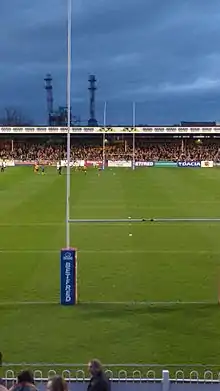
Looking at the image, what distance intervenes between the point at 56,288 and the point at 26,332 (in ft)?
11.4

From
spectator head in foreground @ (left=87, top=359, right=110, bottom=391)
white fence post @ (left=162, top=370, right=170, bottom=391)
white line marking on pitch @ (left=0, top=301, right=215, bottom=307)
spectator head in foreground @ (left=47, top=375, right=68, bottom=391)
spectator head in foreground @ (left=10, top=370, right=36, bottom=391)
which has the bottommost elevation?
white line marking on pitch @ (left=0, top=301, right=215, bottom=307)

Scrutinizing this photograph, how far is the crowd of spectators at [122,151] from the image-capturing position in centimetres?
10662

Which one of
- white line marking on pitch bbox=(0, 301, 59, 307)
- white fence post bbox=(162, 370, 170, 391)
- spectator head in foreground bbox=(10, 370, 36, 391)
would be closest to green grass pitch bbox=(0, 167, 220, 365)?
white line marking on pitch bbox=(0, 301, 59, 307)

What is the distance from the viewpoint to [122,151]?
11012 cm

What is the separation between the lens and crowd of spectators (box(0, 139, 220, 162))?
Result: 10662 cm

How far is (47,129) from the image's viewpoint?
105938 mm

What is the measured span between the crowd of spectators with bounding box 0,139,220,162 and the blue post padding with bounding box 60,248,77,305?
9024cm

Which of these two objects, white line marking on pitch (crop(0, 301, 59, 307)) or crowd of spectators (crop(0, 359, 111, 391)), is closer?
crowd of spectators (crop(0, 359, 111, 391))

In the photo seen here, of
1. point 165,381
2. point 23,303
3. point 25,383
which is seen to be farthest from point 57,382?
point 23,303

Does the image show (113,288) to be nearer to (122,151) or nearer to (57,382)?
(57,382)

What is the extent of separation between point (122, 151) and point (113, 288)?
94.8 metres

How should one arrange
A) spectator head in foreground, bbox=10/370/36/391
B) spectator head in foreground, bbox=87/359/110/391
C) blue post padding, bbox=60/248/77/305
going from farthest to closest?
blue post padding, bbox=60/248/77/305
spectator head in foreground, bbox=87/359/110/391
spectator head in foreground, bbox=10/370/36/391

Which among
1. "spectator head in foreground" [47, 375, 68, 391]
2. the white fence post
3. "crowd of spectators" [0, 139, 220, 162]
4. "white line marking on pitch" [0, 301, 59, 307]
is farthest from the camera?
"crowd of spectators" [0, 139, 220, 162]

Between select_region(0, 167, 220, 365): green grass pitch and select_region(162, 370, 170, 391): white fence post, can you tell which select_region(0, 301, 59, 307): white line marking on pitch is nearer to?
select_region(0, 167, 220, 365): green grass pitch
